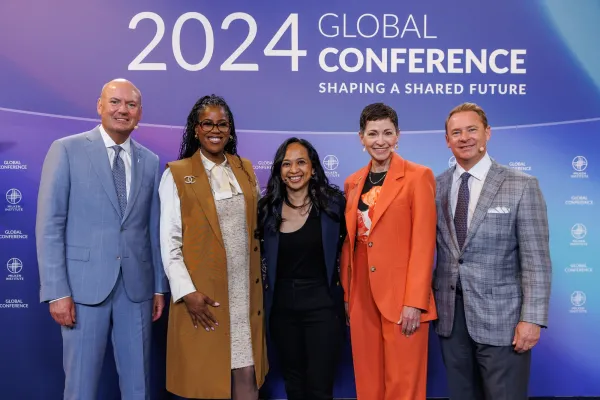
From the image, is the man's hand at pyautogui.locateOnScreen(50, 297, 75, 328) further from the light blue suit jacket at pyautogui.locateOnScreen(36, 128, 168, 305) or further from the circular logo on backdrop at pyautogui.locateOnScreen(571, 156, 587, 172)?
the circular logo on backdrop at pyautogui.locateOnScreen(571, 156, 587, 172)

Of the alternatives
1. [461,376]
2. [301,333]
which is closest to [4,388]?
[301,333]

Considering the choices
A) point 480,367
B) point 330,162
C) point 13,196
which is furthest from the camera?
point 330,162

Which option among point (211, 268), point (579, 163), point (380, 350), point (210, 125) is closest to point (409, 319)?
point (380, 350)

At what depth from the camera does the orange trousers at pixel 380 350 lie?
271cm

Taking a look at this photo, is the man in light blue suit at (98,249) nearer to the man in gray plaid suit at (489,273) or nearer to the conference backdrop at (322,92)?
the conference backdrop at (322,92)

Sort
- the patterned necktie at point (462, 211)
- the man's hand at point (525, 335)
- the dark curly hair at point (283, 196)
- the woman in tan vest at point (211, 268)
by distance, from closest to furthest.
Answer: the man's hand at point (525, 335)
the patterned necktie at point (462, 211)
the woman in tan vest at point (211, 268)
the dark curly hair at point (283, 196)

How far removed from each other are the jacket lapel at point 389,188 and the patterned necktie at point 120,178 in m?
1.33

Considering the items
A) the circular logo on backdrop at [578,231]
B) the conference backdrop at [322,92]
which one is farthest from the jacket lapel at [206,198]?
the circular logo on backdrop at [578,231]

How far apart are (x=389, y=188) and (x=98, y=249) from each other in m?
1.55

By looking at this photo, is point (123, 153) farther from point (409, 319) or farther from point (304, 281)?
point (409, 319)

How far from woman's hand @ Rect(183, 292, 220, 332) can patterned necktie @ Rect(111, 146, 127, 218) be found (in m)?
0.59

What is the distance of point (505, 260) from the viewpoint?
2.59 metres

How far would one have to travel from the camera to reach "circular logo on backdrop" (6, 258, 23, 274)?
12.5ft

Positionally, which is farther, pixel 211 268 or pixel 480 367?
pixel 211 268
